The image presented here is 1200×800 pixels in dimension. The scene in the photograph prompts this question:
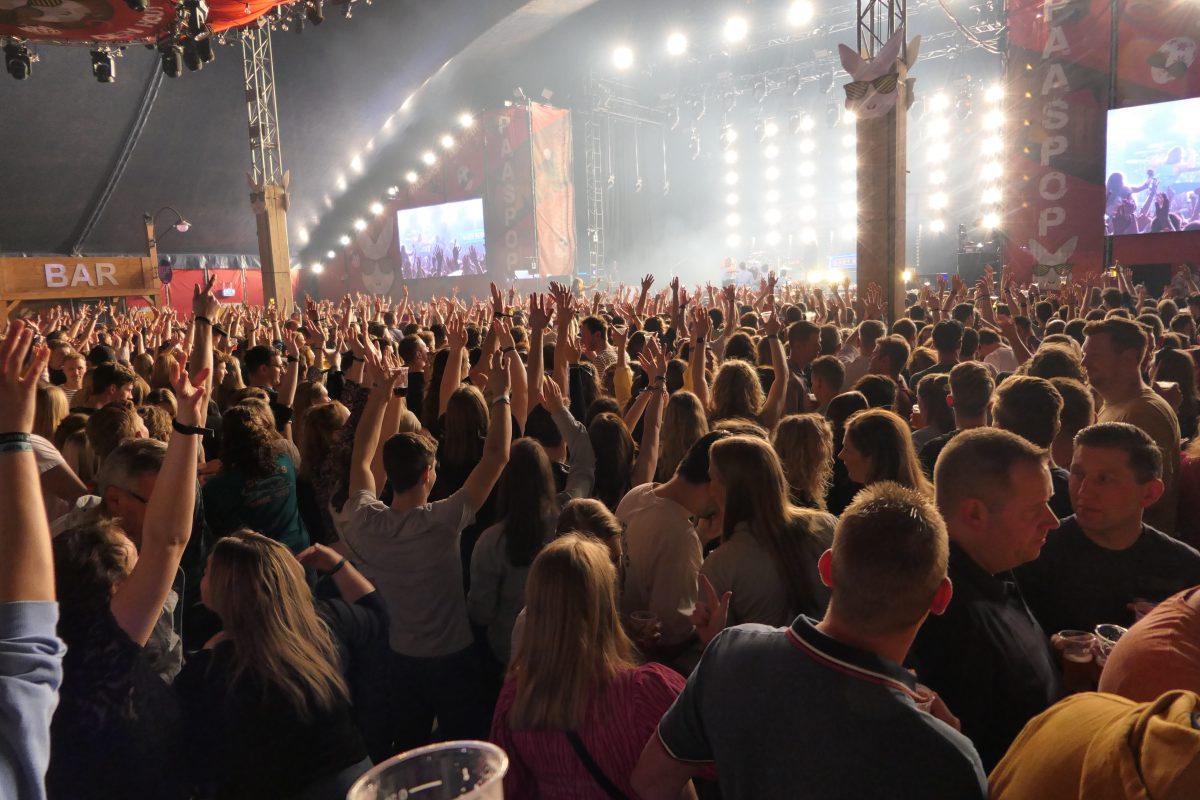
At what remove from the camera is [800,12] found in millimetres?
19922

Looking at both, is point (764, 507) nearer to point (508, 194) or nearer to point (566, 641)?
point (566, 641)

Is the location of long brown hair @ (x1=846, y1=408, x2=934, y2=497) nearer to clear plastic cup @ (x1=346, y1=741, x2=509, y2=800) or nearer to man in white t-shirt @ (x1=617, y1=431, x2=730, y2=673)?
man in white t-shirt @ (x1=617, y1=431, x2=730, y2=673)

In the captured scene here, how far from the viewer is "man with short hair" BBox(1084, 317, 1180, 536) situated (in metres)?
3.43

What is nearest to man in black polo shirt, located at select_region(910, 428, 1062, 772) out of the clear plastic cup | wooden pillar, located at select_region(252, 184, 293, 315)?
the clear plastic cup

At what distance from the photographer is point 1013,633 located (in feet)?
6.07

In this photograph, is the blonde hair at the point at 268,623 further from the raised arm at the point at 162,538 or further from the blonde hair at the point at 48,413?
the blonde hair at the point at 48,413

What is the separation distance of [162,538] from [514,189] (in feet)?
81.1

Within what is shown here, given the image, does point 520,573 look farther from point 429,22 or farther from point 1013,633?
point 429,22

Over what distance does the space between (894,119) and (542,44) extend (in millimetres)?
19205

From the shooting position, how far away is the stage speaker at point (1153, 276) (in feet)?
51.4

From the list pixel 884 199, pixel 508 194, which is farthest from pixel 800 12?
pixel 884 199

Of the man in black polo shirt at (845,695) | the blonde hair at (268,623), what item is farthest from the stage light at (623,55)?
the man in black polo shirt at (845,695)

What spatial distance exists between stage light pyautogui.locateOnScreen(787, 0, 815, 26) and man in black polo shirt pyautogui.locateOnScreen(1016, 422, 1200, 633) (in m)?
19.4

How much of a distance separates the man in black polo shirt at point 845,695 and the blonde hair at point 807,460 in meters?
1.60
